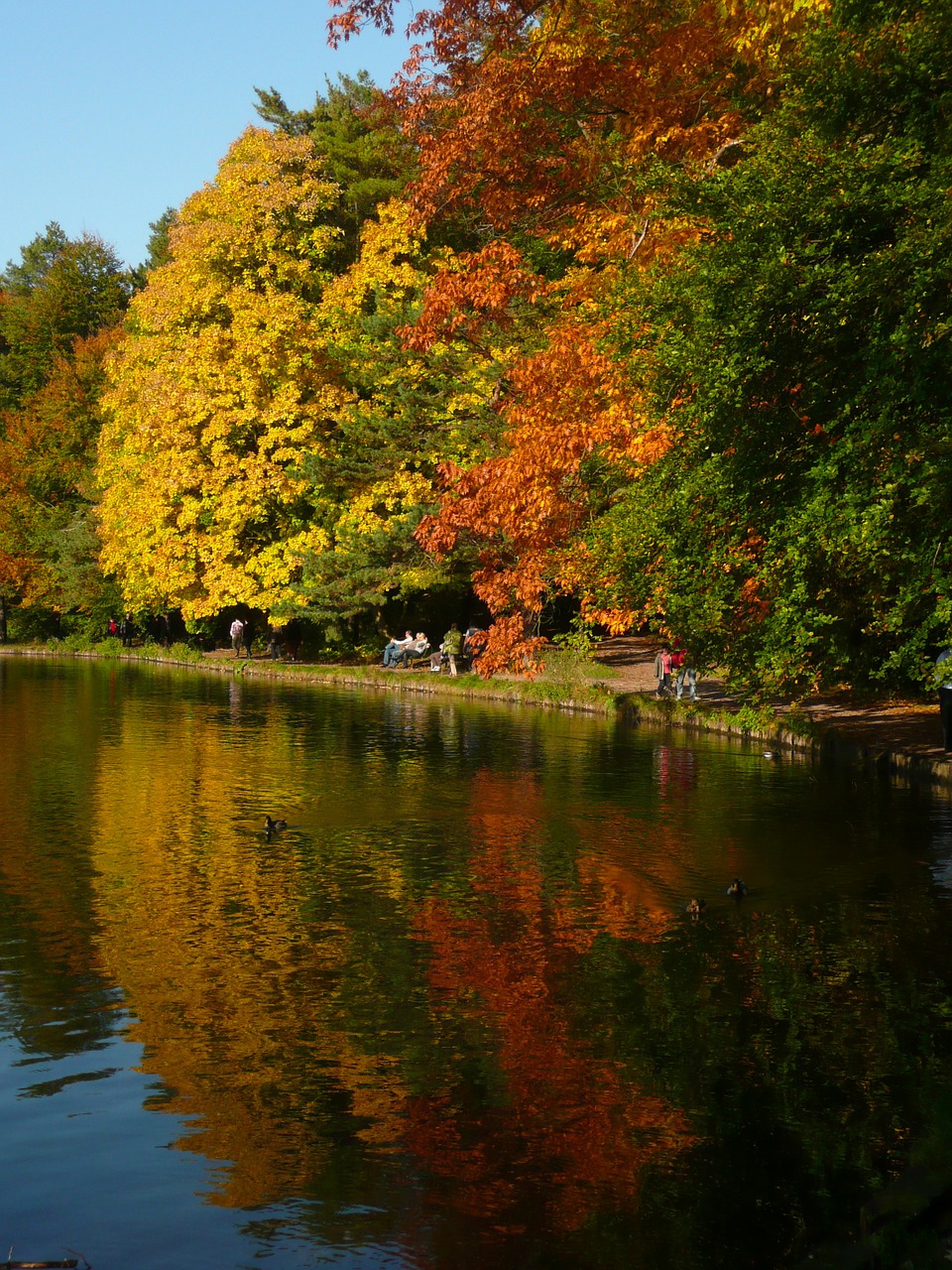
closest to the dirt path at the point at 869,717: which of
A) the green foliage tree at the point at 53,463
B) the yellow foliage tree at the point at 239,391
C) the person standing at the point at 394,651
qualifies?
the person standing at the point at 394,651

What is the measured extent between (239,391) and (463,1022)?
122 feet

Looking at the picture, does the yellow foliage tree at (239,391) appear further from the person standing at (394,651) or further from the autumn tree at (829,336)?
the autumn tree at (829,336)

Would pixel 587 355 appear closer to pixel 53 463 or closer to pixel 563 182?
pixel 563 182

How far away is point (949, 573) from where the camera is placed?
12.5m

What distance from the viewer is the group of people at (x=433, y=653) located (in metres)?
37.9

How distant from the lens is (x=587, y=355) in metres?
22.4

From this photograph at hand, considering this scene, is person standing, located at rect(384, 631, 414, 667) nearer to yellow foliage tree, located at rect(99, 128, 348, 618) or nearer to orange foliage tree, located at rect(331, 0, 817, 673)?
yellow foliage tree, located at rect(99, 128, 348, 618)

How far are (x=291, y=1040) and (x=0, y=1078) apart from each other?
62.6 inches

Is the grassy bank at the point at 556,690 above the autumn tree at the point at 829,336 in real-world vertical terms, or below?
below

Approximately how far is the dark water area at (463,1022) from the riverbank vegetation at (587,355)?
2814 millimetres

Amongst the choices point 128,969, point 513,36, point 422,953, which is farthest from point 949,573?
point 513,36

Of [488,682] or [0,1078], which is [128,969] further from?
[488,682]

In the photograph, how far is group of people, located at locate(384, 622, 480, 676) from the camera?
124 ft

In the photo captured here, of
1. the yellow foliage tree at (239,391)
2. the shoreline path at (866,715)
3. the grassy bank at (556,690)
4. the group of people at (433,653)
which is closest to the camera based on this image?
the shoreline path at (866,715)
